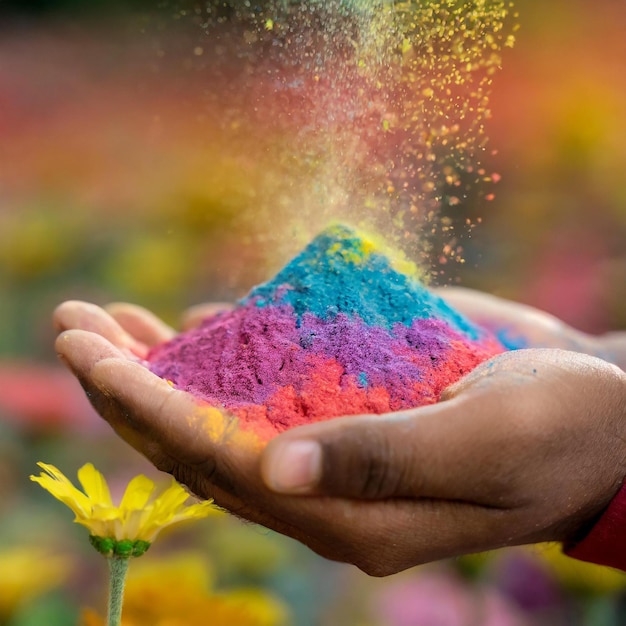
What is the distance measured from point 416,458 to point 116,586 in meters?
0.14

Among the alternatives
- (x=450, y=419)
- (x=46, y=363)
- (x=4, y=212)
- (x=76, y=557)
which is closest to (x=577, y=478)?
(x=450, y=419)

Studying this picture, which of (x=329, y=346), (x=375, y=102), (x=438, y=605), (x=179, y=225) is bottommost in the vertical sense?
(x=438, y=605)

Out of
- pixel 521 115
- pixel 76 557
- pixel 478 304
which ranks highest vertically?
pixel 521 115

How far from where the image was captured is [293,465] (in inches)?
9.9

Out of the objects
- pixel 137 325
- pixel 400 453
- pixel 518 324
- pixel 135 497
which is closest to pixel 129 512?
pixel 135 497

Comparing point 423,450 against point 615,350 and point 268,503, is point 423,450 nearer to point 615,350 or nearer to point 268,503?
point 268,503

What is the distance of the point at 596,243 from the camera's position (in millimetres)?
827

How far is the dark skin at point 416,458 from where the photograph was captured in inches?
10.3

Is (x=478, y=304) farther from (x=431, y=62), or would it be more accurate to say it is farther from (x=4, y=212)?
(x=4, y=212)

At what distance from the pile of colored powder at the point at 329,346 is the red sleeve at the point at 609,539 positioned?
0.32 feet

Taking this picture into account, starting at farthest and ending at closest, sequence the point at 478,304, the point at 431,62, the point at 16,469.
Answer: the point at 16,469 → the point at 478,304 → the point at 431,62

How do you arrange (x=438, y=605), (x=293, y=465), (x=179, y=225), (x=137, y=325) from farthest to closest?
(x=179, y=225) → (x=438, y=605) → (x=137, y=325) → (x=293, y=465)

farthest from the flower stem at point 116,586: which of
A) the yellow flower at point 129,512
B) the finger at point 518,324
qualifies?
the finger at point 518,324

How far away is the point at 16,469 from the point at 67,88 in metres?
0.46
